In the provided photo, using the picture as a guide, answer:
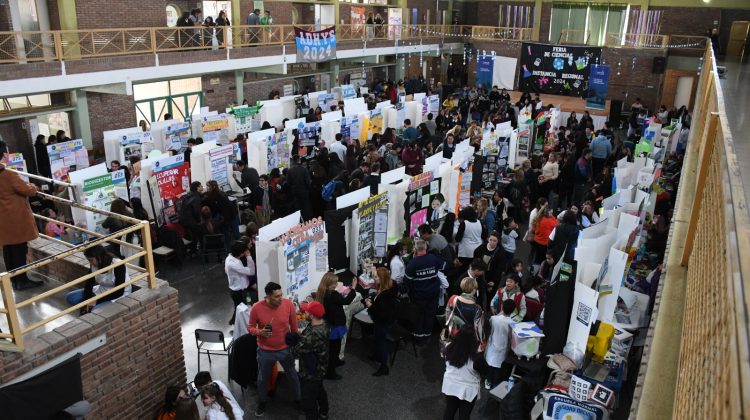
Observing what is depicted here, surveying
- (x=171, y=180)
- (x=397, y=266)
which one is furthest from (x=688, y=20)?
(x=171, y=180)

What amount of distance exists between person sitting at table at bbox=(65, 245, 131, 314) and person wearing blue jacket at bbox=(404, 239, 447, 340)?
3.44 m

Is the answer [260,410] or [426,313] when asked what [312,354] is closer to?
[260,410]

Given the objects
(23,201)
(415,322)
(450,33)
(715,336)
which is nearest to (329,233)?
(415,322)

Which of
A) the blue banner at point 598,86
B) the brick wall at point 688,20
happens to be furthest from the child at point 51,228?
the brick wall at point 688,20

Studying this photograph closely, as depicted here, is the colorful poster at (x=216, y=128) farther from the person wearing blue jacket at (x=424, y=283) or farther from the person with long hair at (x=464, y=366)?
the person with long hair at (x=464, y=366)

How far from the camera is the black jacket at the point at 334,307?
685 centimetres

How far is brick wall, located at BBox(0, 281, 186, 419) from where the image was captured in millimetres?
5176

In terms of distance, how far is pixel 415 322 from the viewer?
7.74m

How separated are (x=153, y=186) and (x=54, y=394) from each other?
6055 millimetres

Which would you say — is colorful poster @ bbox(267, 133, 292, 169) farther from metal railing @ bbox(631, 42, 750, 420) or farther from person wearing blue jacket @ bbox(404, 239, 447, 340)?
metal railing @ bbox(631, 42, 750, 420)

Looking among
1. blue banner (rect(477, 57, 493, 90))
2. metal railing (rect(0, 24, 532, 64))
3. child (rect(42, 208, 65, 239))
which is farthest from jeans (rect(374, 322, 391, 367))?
blue banner (rect(477, 57, 493, 90))

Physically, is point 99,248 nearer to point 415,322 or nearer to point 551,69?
point 415,322

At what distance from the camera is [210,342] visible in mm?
7453

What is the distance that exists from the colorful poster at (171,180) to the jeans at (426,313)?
5.46 m
